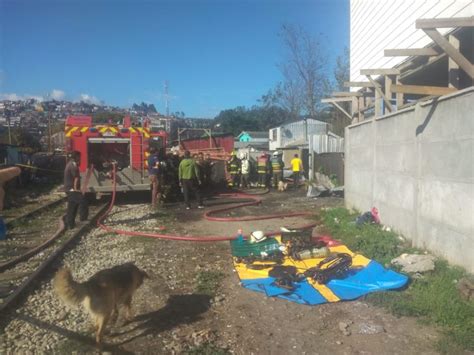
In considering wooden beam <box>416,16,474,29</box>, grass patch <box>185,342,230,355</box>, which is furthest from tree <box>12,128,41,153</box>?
grass patch <box>185,342,230,355</box>

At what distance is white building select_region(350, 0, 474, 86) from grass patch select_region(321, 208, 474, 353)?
153 inches

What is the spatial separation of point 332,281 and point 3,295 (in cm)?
431

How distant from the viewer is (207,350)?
14.0 feet

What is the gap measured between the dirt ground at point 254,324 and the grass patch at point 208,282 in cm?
8

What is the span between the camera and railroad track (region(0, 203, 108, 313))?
585cm

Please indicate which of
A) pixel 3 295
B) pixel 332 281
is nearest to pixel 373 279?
pixel 332 281

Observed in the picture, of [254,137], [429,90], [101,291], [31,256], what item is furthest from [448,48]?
[254,137]

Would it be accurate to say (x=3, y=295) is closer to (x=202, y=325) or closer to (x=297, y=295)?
(x=202, y=325)

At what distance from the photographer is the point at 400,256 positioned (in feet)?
22.4

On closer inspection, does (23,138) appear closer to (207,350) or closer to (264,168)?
(264,168)

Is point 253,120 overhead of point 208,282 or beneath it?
overhead

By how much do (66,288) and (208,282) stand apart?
2.69 meters

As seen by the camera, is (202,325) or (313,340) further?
(202,325)

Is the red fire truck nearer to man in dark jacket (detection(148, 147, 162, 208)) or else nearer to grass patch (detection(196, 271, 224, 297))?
man in dark jacket (detection(148, 147, 162, 208))
